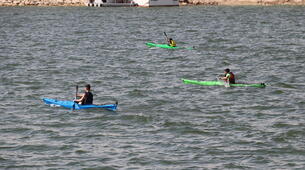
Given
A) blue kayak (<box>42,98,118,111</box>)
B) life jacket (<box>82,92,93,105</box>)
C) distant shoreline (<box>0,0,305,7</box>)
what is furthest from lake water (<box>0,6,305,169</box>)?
distant shoreline (<box>0,0,305,7</box>)

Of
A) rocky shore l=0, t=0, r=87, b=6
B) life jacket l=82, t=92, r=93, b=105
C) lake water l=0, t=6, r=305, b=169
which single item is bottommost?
lake water l=0, t=6, r=305, b=169

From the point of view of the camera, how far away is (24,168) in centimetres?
2714

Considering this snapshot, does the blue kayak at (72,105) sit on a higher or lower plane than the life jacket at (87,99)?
lower

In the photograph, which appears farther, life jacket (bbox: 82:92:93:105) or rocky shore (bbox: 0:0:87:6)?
rocky shore (bbox: 0:0:87:6)

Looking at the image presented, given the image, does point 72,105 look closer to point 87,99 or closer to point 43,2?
point 87,99

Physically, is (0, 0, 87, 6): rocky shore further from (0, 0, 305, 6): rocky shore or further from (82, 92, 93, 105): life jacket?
(82, 92, 93, 105): life jacket

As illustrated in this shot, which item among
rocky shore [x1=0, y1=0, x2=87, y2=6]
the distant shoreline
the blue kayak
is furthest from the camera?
rocky shore [x1=0, y1=0, x2=87, y2=6]

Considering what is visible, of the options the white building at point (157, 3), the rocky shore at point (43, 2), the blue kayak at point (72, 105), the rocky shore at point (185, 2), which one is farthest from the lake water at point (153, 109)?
the rocky shore at point (43, 2)

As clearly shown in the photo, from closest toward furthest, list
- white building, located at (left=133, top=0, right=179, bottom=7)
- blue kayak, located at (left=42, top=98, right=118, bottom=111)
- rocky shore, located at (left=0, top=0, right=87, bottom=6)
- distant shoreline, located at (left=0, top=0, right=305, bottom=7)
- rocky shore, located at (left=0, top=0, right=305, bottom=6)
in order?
blue kayak, located at (left=42, top=98, right=118, bottom=111) < white building, located at (left=133, top=0, right=179, bottom=7) < rocky shore, located at (left=0, top=0, right=305, bottom=6) < distant shoreline, located at (left=0, top=0, right=305, bottom=7) < rocky shore, located at (left=0, top=0, right=87, bottom=6)

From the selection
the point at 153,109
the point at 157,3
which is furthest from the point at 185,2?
the point at 153,109

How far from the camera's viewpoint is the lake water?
94.1ft

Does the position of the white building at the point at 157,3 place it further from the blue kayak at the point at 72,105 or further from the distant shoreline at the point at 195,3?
the blue kayak at the point at 72,105

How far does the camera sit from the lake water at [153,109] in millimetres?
28672

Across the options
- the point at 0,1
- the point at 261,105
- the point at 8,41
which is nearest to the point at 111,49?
the point at 8,41
